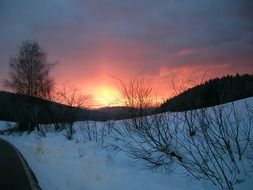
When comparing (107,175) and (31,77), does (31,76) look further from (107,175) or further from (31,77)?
(107,175)

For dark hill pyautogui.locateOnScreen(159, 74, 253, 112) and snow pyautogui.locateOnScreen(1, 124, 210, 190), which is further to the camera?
dark hill pyautogui.locateOnScreen(159, 74, 253, 112)

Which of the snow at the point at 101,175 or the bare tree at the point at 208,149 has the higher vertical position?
the bare tree at the point at 208,149

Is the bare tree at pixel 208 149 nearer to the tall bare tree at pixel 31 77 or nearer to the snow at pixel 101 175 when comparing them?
the snow at pixel 101 175

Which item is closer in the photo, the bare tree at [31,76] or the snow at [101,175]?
the snow at [101,175]

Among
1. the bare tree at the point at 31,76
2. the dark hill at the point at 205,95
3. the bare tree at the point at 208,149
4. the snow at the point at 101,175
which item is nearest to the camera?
the bare tree at the point at 208,149

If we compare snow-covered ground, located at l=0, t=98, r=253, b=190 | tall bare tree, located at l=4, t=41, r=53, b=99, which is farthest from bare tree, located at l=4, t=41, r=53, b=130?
snow-covered ground, located at l=0, t=98, r=253, b=190

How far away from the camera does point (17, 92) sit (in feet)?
91.1

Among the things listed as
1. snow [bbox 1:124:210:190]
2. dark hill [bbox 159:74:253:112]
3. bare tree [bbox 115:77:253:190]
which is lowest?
snow [bbox 1:124:210:190]

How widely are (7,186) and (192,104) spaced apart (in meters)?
5.26

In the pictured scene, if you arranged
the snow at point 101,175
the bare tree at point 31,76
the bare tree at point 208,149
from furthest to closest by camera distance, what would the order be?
the bare tree at point 31,76 → the snow at point 101,175 → the bare tree at point 208,149

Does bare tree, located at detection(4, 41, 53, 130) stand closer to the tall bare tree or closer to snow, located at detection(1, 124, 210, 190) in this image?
the tall bare tree

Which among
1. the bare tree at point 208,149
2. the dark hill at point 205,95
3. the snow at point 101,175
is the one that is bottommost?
the snow at point 101,175

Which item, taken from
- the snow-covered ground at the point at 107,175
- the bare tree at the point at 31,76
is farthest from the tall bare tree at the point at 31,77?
the snow-covered ground at the point at 107,175

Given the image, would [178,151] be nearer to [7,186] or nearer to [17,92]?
[7,186]
